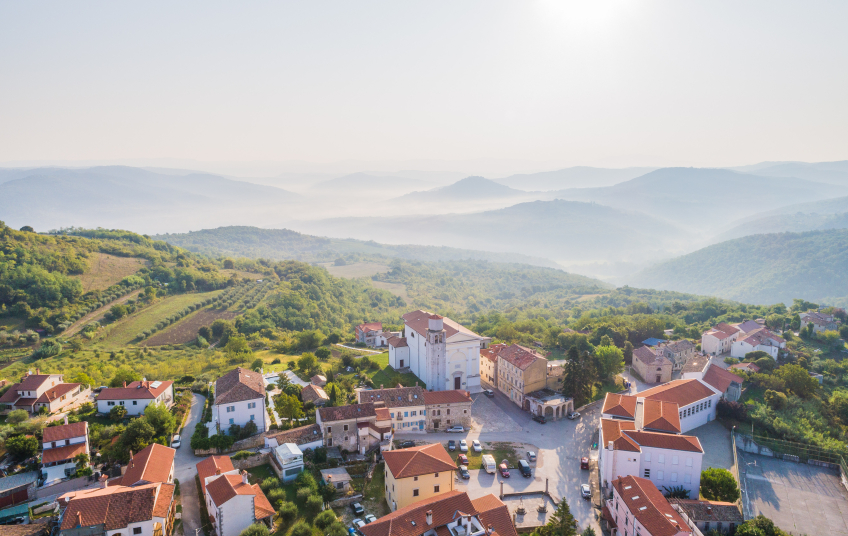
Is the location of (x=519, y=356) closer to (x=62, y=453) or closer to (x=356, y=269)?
(x=62, y=453)

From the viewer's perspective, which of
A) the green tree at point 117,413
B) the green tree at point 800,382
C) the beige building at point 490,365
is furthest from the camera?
the beige building at point 490,365

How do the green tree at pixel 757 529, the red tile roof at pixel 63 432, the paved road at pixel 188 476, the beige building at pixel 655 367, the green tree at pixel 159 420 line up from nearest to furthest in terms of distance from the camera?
the green tree at pixel 757 529
the paved road at pixel 188 476
the red tile roof at pixel 63 432
the green tree at pixel 159 420
the beige building at pixel 655 367

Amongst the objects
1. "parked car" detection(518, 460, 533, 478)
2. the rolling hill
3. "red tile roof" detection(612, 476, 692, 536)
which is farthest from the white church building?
the rolling hill

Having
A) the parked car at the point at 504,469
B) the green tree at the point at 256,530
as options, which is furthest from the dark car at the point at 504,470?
the green tree at the point at 256,530

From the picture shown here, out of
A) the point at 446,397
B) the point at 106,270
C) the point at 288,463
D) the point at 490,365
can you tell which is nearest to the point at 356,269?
the point at 106,270

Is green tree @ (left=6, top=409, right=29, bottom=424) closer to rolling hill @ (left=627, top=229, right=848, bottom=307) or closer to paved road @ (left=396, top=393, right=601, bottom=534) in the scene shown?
paved road @ (left=396, top=393, right=601, bottom=534)

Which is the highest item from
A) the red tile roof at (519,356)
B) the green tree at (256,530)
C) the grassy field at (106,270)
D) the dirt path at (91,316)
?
the grassy field at (106,270)

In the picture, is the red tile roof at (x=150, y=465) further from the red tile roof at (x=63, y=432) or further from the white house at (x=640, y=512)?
the white house at (x=640, y=512)
